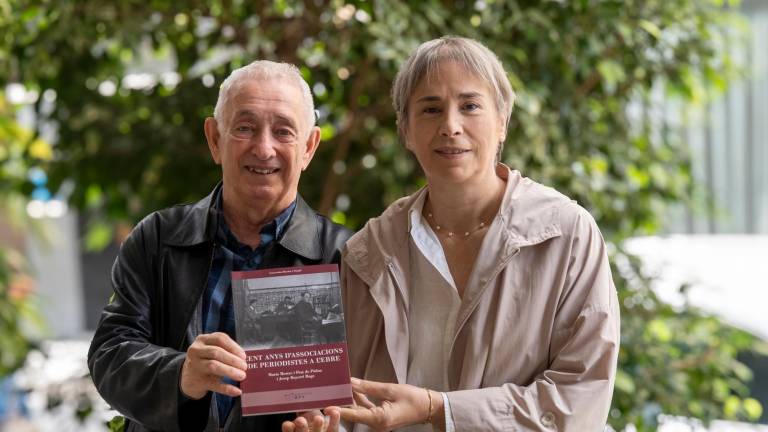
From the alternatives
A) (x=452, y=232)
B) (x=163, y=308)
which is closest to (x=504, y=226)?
(x=452, y=232)

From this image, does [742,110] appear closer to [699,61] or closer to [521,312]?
[699,61]

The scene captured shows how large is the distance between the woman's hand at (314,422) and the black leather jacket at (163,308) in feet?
0.41

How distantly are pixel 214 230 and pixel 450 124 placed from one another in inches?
18.7

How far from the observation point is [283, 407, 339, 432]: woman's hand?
5.41ft

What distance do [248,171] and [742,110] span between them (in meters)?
3.33

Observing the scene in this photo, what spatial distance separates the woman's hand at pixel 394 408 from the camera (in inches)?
64.8

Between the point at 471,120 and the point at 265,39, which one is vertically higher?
the point at 265,39

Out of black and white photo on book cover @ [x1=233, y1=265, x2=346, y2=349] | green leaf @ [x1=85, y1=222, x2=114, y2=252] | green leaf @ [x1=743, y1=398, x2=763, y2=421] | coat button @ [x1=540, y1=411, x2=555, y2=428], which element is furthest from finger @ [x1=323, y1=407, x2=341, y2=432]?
green leaf @ [x1=85, y1=222, x2=114, y2=252]

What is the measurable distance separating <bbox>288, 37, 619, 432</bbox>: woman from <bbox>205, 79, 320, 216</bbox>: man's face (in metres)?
0.19

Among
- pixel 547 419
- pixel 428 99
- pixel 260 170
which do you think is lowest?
pixel 547 419

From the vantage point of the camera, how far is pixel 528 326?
5.57 feet

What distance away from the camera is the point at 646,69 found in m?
3.14

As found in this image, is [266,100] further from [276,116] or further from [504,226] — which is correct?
[504,226]

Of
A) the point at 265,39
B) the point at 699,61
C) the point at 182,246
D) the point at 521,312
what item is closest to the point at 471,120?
the point at 521,312
